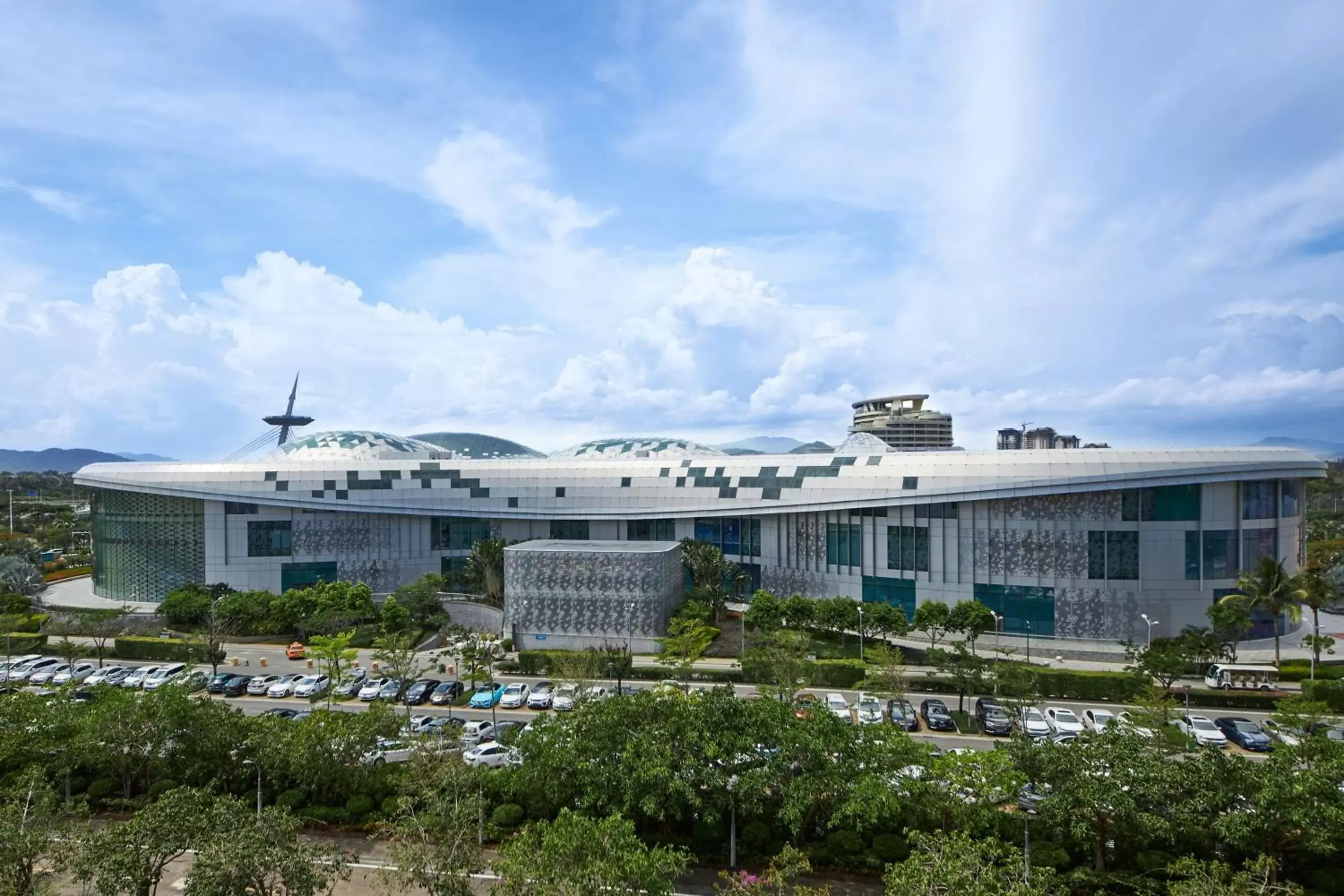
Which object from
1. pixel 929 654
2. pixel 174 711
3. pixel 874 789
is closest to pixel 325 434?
pixel 174 711

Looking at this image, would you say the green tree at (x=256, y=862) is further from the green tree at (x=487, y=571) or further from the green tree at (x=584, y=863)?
the green tree at (x=487, y=571)

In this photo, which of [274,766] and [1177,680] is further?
[1177,680]

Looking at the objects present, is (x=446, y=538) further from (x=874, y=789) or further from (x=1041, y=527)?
(x=874, y=789)

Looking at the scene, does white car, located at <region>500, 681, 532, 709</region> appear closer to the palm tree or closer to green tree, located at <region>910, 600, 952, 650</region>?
green tree, located at <region>910, 600, 952, 650</region>

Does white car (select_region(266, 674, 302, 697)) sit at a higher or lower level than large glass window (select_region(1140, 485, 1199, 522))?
lower

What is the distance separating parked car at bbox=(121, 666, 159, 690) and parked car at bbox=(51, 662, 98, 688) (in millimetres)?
1997

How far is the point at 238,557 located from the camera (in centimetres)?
5912

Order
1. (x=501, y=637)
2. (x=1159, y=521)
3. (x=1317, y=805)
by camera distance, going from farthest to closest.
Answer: (x=501, y=637) < (x=1159, y=521) < (x=1317, y=805)

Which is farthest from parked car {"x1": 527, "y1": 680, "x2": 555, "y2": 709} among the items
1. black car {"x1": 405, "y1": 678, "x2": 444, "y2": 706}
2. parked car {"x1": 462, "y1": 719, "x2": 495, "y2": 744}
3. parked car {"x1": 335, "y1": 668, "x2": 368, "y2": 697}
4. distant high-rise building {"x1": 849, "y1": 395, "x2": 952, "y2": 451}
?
distant high-rise building {"x1": 849, "y1": 395, "x2": 952, "y2": 451}

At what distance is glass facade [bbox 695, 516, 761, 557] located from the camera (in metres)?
59.7

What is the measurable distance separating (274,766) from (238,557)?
42.7 metres

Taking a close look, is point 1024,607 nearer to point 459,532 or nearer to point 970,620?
point 970,620

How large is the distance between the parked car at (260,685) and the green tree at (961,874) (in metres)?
34.2

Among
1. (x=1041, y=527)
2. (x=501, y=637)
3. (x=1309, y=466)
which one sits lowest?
(x=501, y=637)
